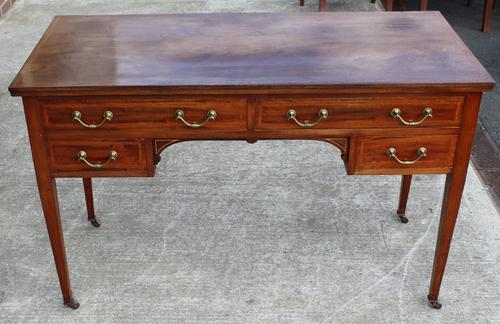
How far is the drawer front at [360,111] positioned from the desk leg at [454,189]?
0.04m

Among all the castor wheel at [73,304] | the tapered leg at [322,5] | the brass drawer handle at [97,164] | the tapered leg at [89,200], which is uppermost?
the brass drawer handle at [97,164]

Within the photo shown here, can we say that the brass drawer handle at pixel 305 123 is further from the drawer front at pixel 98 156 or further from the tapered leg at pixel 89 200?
the tapered leg at pixel 89 200

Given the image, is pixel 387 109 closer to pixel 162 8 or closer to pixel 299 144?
pixel 299 144

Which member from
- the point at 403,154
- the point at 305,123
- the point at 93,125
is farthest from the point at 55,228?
the point at 403,154

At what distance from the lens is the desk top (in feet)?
7.25

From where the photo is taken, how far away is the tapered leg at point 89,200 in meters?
3.02

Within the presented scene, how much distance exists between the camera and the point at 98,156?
2.35 meters

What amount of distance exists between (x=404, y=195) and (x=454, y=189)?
0.67m

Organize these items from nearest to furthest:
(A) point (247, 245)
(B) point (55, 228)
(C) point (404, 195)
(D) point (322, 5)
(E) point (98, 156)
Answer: (E) point (98, 156) < (B) point (55, 228) < (A) point (247, 245) < (C) point (404, 195) < (D) point (322, 5)

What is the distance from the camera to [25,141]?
381 cm

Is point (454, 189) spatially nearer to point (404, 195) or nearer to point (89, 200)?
point (404, 195)

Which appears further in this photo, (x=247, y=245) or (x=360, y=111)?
(x=247, y=245)

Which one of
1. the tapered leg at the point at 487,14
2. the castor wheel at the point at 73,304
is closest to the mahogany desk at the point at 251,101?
the castor wheel at the point at 73,304

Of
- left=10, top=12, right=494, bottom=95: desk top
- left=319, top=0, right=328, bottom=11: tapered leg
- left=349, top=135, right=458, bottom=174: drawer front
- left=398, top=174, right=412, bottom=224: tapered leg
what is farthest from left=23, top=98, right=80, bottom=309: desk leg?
left=319, top=0, right=328, bottom=11: tapered leg
